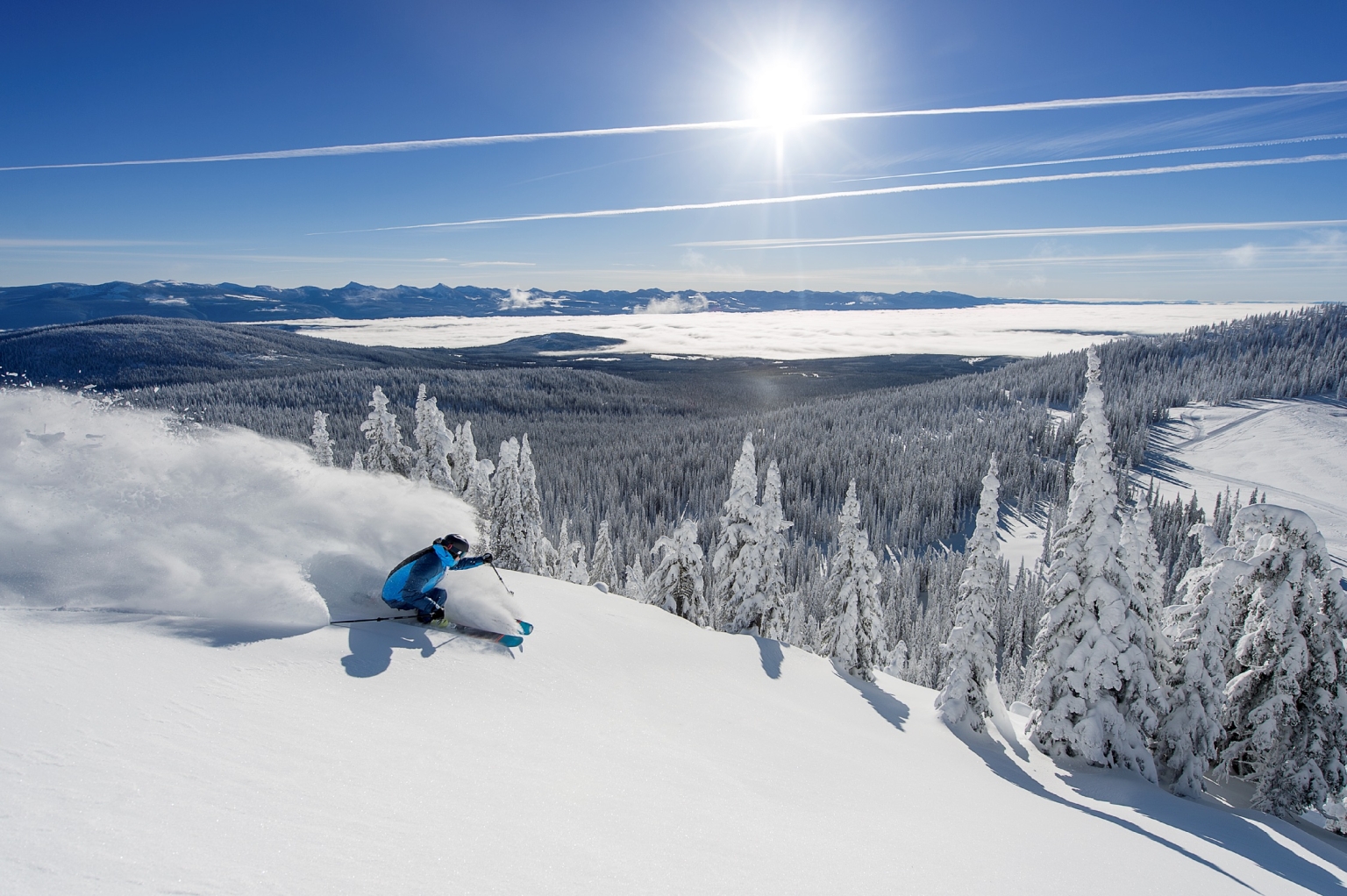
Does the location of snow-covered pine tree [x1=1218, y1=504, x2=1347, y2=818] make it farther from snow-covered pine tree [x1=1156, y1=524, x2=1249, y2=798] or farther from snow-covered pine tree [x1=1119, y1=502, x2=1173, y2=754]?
snow-covered pine tree [x1=1119, y1=502, x2=1173, y2=754]

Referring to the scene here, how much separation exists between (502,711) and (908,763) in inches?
341

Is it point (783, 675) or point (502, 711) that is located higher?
point (502, 711)

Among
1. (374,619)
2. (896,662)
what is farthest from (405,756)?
(896,662)

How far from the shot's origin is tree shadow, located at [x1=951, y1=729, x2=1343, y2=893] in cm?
1151

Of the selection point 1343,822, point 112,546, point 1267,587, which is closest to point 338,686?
point 112,546

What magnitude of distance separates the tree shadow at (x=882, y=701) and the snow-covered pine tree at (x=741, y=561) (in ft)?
18.2

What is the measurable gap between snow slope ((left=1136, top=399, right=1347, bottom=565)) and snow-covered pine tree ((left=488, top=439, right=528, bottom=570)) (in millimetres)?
125532

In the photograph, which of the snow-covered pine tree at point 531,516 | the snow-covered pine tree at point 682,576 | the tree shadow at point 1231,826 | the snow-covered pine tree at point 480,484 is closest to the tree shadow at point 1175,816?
the tree shadow at point 1231,826

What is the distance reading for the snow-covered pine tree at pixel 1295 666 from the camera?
17203 millimetres

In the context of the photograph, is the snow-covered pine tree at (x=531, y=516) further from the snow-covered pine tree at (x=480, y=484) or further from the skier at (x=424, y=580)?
the skier at (x=424, y=580)

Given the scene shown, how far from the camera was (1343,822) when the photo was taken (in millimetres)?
18781

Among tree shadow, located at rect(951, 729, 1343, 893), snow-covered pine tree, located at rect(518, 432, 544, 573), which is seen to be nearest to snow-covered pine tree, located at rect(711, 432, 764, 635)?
tree shadow, located at rect(951, 729, 1343, 893)

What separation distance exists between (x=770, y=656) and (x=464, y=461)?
28.8m

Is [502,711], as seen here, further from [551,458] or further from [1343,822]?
[551,458]
